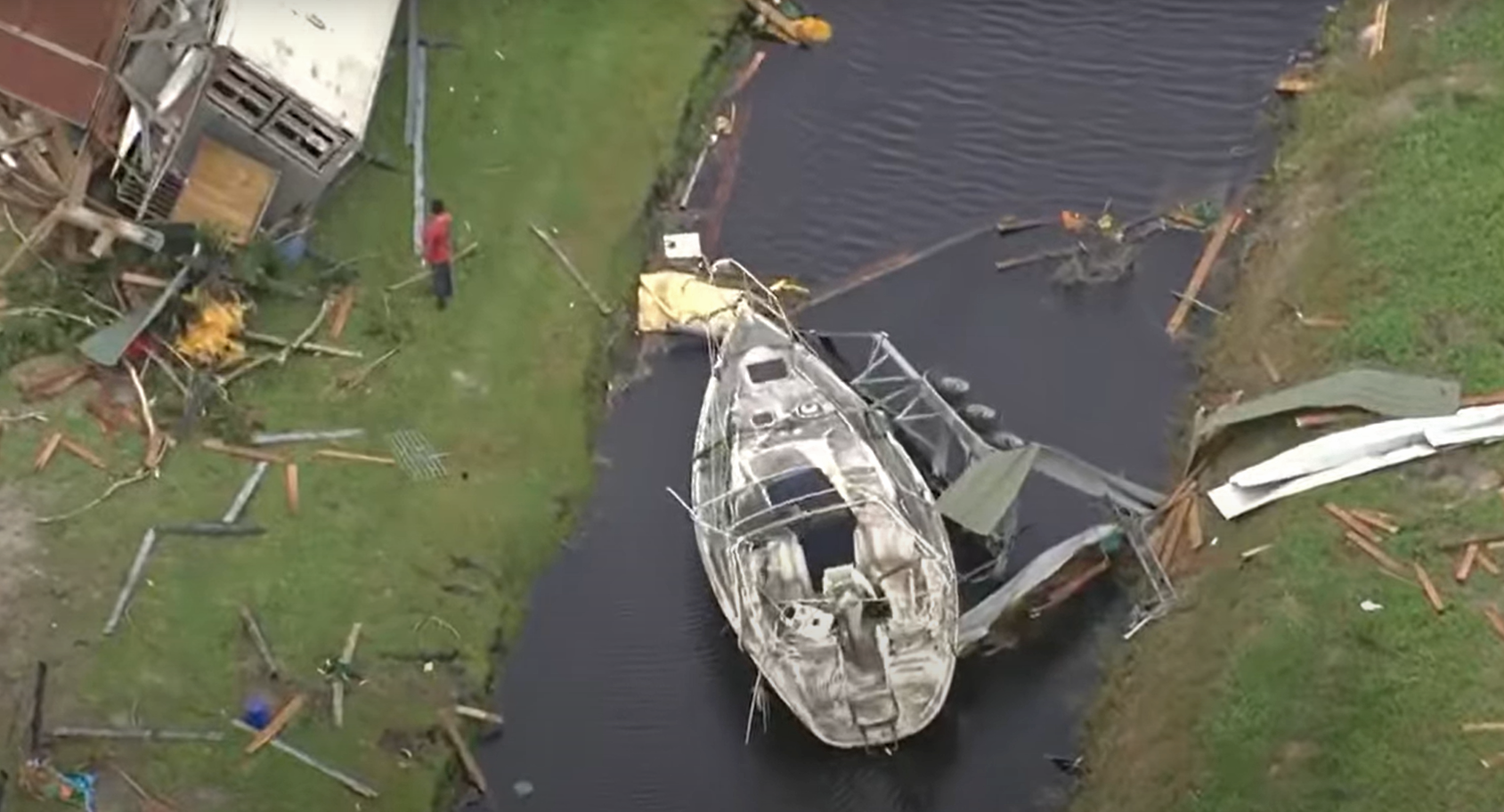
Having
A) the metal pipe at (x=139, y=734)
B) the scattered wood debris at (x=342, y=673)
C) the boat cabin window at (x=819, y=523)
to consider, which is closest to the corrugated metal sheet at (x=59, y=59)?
the scattered wood debris at (x=342, y=673)

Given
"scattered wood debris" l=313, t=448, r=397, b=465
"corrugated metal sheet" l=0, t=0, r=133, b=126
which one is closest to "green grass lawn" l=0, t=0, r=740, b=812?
"scattered wood debris" l=313, t=448, r=397, b=465

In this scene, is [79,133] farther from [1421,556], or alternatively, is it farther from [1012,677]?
[1421,556]

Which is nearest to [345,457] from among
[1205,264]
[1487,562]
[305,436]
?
[305,436]

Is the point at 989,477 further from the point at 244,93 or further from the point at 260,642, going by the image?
the point at 244,93

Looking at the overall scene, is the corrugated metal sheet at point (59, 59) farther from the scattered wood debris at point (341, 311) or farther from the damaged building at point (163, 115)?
the scattered wood debris at point (341, 311)

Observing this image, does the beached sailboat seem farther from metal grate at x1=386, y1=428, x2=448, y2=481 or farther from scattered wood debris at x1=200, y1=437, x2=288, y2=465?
scattered wood debris at x1=200, y1=437, x2=288, y2=465
